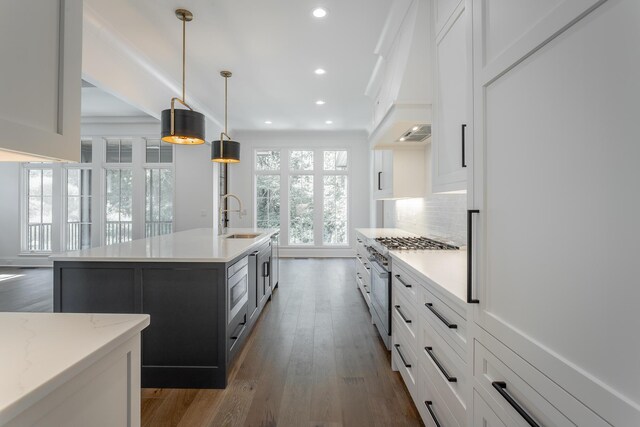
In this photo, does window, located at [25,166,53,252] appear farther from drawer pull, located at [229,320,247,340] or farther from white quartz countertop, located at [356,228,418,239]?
white quartz countertop, located at [356,228,418,239]

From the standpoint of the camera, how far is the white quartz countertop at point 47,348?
55 centimetres

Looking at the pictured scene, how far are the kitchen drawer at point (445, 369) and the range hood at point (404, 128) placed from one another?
4.97 feet

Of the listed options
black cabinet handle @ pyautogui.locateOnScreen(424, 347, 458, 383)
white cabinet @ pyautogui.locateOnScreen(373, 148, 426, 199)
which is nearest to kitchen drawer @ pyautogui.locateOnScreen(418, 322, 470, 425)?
black cabinet handle @ pyautogui.locateOnScreen(424, 347, 458, 383)

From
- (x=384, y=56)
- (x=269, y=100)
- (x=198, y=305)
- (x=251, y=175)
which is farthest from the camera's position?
(x=251, y=175)

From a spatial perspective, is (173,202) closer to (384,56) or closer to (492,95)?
(384,56)

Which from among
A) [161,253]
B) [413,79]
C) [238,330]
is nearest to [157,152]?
[161,253]

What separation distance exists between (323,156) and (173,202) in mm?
3658

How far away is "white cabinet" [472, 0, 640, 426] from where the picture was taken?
583 millimetres

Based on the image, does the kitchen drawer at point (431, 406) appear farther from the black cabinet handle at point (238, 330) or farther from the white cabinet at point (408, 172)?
the white cabinet at point (408, 172)

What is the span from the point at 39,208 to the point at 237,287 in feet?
22.5

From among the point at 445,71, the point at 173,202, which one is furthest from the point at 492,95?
the point at 173,202

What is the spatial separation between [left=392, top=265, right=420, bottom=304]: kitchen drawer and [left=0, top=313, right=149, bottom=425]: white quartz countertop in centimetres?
148

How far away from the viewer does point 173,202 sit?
658 centimetres

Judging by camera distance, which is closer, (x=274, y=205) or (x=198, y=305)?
(x=198, y=305)
